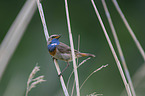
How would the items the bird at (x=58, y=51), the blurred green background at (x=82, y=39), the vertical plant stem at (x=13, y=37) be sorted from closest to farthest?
the vertical plant stem at (x=13, y=37) → the bird at (x=58, y=51) → the blurred green background at (x=82, y=39)

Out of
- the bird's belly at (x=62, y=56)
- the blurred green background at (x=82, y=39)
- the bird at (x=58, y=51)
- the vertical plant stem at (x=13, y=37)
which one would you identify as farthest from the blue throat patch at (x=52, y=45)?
the blurred green background at (x=82, y=39)

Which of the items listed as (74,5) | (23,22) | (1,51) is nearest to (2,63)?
(1,51)

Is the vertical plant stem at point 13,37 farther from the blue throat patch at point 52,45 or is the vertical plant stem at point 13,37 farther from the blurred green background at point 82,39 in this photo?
→ the blurred green background at point 82,39

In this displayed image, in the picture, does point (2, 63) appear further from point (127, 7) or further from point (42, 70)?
point (127, 7)

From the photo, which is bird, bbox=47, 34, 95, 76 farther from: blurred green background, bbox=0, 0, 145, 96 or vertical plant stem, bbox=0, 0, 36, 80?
blurred green background, bbox=0, 0, 145, 96

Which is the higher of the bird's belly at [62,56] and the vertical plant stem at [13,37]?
the vertical plant stem at [13,37]

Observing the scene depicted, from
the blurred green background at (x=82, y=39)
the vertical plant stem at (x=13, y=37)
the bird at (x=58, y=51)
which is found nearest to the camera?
the vertical plant stem at (x=13, y=37)

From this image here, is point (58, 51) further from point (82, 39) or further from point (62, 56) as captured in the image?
point (82, 39)

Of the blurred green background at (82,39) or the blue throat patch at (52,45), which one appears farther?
the blurred green background at (82,39)

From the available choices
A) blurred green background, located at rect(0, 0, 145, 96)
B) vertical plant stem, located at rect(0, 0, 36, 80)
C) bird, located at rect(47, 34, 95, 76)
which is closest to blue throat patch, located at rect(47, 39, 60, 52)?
bird, located at rect(47, 34, 95, 76)
